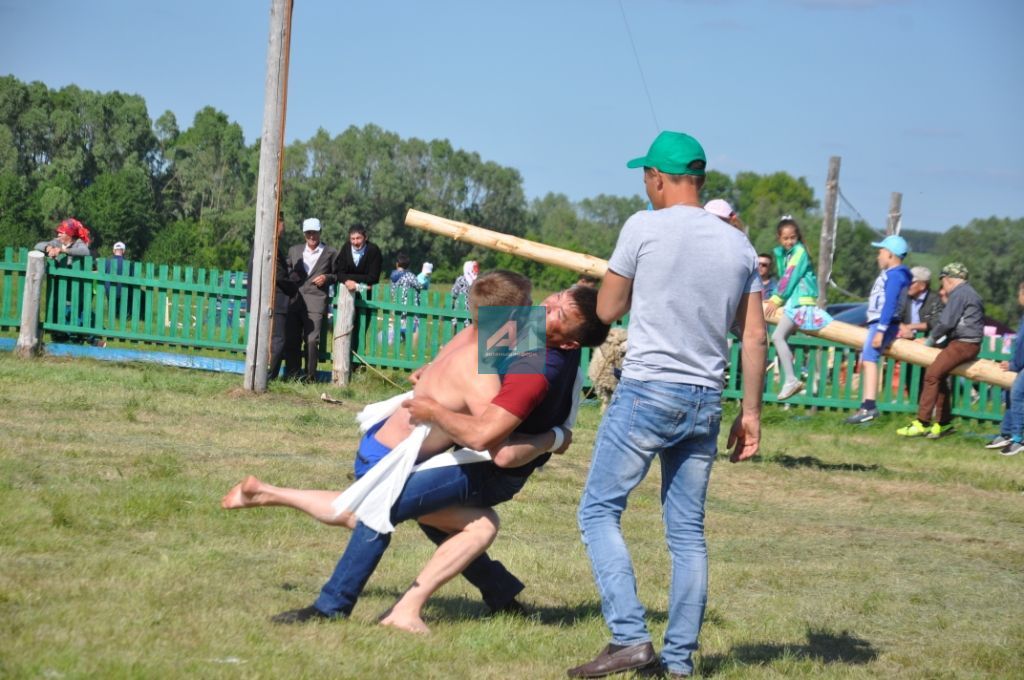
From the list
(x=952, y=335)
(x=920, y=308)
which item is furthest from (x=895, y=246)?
(x=920, y=308)

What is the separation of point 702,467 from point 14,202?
40.1 meters

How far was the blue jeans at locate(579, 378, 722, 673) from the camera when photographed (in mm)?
4375

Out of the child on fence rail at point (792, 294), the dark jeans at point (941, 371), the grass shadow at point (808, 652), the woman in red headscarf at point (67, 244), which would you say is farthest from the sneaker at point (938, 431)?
the woman in red headscarf at point (67, 244)

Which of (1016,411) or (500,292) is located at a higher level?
(500,292)

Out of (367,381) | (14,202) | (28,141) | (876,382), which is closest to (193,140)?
(28,141)

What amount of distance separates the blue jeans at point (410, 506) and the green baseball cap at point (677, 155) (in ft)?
4.75

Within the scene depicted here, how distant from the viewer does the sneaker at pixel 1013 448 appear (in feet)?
42.2

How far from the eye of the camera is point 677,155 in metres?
4.42

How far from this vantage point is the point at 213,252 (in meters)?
39.6

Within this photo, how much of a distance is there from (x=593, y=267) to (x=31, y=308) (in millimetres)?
7040

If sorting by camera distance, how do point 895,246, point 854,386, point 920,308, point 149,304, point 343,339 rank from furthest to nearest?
point 149,304 < point 854,386 < point 343,339 < point 920,308 < point 895,246

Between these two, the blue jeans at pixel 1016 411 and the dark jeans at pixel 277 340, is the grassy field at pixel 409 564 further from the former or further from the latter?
the dark jeans at pixel 277 340

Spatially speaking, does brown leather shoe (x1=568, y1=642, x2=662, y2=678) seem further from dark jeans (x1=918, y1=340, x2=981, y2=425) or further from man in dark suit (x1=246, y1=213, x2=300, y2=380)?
man in dark suit (x1=246, y1=213, x2=300, y2=380)

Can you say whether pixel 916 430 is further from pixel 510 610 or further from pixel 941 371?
pixel 510 610
